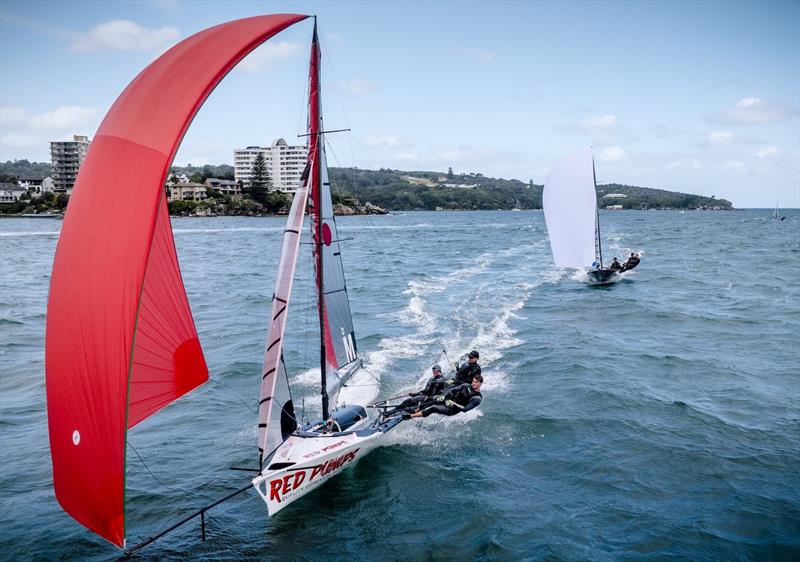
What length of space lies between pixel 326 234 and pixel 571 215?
81.2 ft

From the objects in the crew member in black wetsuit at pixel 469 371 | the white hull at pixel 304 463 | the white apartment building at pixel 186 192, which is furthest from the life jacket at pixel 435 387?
the white apartment building at pixel 186 192

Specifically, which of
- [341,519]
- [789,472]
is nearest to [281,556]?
[341,519]

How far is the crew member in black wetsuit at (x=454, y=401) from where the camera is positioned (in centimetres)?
1246

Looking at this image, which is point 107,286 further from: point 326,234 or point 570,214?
point 570,214

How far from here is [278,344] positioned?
31.9 feet

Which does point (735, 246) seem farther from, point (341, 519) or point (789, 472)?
point (341, 519)

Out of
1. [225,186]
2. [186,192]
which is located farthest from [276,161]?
[186,192]

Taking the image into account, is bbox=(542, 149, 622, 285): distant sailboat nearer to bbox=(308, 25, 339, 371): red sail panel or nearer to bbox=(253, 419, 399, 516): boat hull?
bbox=(308, 25, 339, 371): red sail panel

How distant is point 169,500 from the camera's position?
10859mm

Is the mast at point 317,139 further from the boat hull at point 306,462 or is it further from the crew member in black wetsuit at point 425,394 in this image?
the crew member in black wetsuit at point 425,394

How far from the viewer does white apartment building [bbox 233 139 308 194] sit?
16325 centimetres

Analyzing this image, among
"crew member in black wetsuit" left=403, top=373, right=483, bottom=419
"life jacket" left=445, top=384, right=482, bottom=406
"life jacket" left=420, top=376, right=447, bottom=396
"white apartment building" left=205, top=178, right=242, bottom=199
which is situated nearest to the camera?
"crew member in black wetsuit" left=403, top=373, right=483, bottom=419

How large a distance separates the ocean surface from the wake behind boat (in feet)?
18.9

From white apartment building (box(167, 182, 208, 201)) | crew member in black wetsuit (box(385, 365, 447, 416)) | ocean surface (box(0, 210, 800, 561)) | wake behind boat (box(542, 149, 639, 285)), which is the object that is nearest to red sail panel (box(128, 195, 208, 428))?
ocean surface (box(0, 210, 800, 561))
